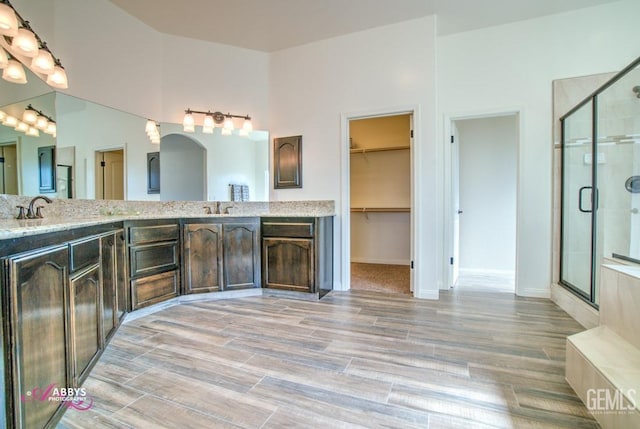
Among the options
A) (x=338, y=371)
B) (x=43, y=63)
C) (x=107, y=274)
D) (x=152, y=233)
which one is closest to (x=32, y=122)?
(x=43, y=63)

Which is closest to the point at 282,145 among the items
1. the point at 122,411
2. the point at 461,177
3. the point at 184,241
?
the point at 184,241

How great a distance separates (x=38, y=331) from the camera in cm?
117

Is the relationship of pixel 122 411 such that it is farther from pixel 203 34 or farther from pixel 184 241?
pixel 203 34

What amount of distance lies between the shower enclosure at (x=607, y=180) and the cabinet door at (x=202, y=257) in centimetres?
348

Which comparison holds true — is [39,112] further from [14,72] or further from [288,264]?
[288,264]

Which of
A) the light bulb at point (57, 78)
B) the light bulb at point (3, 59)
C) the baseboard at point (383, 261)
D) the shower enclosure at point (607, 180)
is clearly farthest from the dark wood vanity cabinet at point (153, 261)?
the shower enclosure at point (607, 180)

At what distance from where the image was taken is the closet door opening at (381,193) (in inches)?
201

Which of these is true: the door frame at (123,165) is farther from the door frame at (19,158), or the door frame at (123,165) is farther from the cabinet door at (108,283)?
the cabinet door at (108,283)

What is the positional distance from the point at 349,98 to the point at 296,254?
1.98m

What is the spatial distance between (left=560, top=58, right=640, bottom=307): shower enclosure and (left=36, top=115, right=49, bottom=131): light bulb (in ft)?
14.8

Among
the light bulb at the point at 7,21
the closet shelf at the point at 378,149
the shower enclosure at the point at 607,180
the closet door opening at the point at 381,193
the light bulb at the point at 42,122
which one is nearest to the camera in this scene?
the light bulb at the point at 7,21

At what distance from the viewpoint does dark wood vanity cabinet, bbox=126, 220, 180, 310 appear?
2654mm

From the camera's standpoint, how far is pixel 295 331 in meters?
2.40

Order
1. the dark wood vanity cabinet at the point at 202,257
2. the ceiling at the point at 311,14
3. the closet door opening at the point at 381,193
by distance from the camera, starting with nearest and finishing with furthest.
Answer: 1. the ceiling at the point at 311,14
2. the dark wood vanity cabinet at the point at 202,257
3. the closet door opening at the point at 381,193
